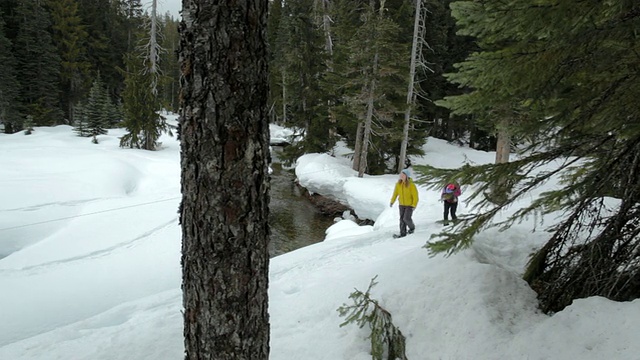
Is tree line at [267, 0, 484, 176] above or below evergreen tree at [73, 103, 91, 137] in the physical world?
above

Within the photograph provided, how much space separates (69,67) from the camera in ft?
106

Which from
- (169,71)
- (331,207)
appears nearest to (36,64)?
(169,71)

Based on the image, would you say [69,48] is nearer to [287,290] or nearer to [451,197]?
[287,290]

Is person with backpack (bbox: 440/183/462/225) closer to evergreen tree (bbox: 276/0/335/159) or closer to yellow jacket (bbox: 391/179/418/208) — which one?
yellow jacket (bbox: 391/179/418/208)

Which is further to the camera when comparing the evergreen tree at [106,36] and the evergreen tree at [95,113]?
the evergreen tree at [106,36]

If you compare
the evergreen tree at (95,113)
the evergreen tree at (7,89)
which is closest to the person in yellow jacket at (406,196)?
the evergreen tree at (95,113)

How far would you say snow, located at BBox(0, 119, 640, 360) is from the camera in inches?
120

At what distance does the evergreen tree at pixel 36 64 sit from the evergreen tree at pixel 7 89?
2109 mm

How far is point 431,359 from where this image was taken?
10.4 ft

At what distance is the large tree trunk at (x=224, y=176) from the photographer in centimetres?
159

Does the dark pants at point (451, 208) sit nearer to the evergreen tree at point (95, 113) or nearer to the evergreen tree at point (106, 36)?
the evergreen tree at point (95, 113)

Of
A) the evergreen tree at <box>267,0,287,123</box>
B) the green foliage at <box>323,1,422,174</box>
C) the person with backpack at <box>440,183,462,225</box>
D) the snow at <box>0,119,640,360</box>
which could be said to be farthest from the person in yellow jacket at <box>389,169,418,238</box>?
the evergreen tree at <box>267,0,287,123</box>

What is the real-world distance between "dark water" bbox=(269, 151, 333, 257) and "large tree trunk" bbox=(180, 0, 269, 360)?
7520mm

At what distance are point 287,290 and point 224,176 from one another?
4.09 metres
